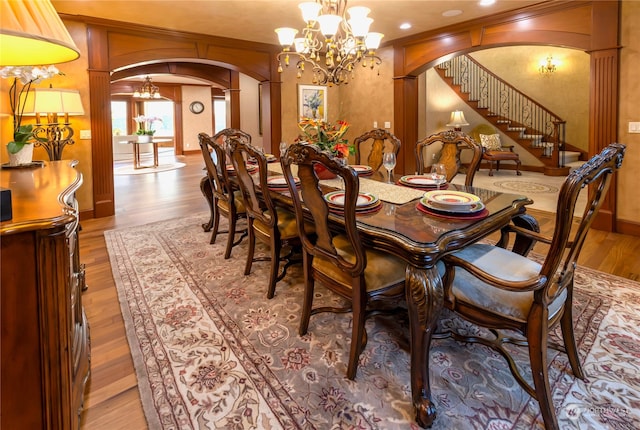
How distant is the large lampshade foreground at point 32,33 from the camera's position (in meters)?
0.86

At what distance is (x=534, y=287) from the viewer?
54.0 inches

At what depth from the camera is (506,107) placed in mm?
9953

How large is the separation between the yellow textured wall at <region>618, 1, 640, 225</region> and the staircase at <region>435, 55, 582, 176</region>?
465 centimetres

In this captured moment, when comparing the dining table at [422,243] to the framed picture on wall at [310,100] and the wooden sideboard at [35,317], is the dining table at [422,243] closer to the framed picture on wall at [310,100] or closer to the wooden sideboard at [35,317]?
the wooden sideboard at [35,317]

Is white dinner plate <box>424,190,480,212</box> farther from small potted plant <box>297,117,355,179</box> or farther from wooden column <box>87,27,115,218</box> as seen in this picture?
wooden column <box>87,27,115,218</box>

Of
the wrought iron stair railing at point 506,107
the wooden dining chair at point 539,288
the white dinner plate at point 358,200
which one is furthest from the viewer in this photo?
the wrought iron stair railing at point 506,107

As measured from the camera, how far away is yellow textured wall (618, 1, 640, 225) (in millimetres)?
3801

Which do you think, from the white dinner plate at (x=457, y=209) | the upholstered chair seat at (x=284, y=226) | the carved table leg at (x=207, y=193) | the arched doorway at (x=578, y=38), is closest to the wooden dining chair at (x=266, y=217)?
the upholstered chair seat at (x=284, y=226)

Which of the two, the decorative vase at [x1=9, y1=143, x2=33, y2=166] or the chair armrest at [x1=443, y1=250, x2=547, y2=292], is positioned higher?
the decorative vase at [x1=9, y1=143, x2=33, y2=166]

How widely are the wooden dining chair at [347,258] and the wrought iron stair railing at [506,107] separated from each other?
8.13 metres

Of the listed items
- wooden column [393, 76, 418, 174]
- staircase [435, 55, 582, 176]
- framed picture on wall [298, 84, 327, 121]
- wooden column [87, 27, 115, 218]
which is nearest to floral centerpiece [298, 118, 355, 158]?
wooden column [87, 27, 115, 218]

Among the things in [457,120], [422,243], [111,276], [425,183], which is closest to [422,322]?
[422,243]

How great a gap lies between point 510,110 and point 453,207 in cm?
959

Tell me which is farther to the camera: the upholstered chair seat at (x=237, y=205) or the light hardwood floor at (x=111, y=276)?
the upholstered chair seat at (x=237, y=205)
